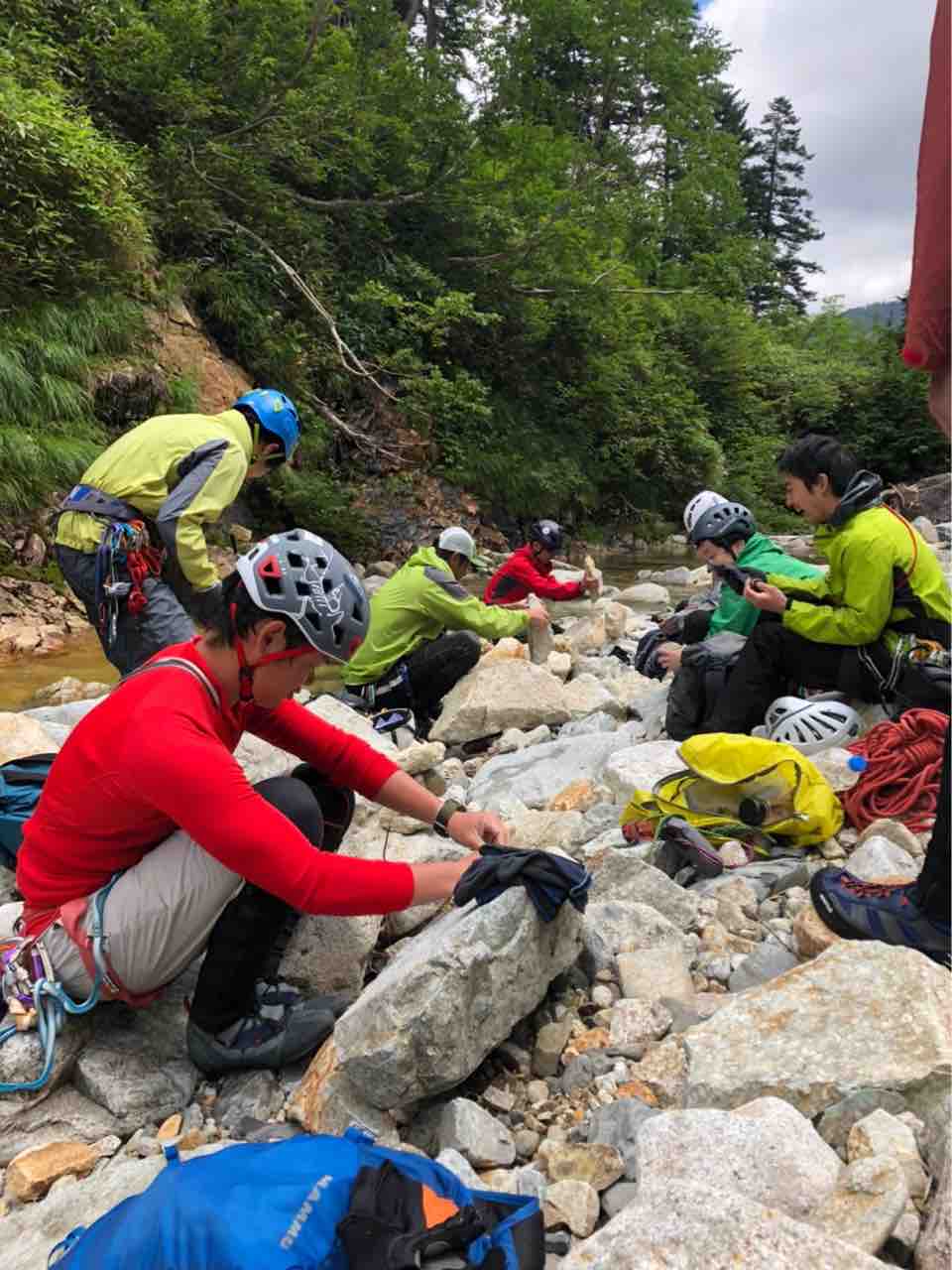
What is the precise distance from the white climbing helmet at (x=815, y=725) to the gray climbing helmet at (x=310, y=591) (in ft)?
9.04

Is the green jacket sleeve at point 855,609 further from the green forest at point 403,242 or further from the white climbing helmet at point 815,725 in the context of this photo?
the green forest at point 403,242

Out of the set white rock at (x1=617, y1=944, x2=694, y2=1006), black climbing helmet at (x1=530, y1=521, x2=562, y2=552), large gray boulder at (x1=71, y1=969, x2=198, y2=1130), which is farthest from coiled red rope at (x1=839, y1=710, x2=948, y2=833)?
black climbing helmet at (x1=530, y1=521, x2=562, y2=552)

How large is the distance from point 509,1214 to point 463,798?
3242mm

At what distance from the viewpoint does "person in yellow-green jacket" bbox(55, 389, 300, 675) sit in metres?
4.15

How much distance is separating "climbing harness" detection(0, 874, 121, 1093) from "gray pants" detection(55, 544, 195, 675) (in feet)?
7.07

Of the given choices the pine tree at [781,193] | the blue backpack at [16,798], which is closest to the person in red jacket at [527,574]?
the blue backpack at [16,798]

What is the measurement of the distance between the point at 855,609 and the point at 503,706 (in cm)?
248

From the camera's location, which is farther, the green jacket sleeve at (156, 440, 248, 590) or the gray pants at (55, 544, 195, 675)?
the gray pants at (55, 544, 195, 675)

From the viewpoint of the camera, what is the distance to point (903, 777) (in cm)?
362

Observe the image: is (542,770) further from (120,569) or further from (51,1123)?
(51,1123)

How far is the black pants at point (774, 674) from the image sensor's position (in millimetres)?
4523

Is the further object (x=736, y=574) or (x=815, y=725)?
(x=736, y=574)

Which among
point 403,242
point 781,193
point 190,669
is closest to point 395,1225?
point 190,669

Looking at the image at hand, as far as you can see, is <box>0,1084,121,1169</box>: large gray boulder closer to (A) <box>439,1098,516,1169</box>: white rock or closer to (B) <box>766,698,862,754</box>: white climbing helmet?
(A) <box>439,1098,516,1169</box>: white rock
